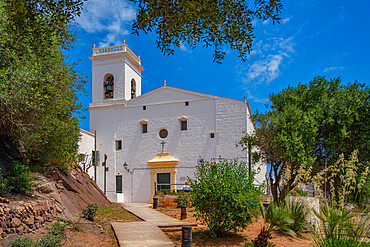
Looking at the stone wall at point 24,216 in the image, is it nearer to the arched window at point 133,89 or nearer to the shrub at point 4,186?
the shrub at point 4,186

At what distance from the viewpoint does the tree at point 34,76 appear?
19.5 ft

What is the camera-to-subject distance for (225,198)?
868 centimetres

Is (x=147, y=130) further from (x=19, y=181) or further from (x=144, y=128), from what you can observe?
(x=19, y=181)

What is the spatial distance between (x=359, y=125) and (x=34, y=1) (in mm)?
14314

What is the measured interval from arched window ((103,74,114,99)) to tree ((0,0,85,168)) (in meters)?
17.8

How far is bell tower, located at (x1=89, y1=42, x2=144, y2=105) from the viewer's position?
96.6 feet

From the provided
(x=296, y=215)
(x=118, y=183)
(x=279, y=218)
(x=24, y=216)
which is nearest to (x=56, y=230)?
(x=24, y=216)

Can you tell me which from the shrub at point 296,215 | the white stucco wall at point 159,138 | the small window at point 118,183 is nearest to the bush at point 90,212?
the shrub at point 296,215

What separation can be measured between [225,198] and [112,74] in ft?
77.7

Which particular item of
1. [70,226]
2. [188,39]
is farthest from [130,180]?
[188,39]

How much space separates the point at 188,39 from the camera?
22.0ft

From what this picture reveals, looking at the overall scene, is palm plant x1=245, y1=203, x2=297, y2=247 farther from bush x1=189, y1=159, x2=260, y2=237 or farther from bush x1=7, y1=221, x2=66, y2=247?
bush x1=7, y1=221, x2=66, y2=247

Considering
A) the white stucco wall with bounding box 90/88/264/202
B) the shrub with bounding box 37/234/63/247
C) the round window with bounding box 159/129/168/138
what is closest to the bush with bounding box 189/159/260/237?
the shrub with bounding box 37/234/63/247

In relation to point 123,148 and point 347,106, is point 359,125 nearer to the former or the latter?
point 347,106
